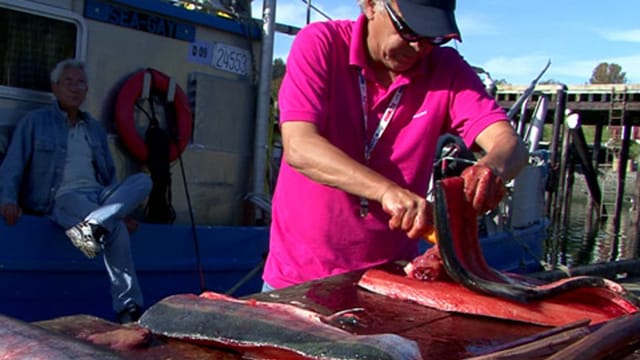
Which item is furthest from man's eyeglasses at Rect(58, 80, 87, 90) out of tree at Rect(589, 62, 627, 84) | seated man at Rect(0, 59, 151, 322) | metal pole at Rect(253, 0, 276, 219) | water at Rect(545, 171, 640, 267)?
tree at Rect(589, 62, 627, 84)

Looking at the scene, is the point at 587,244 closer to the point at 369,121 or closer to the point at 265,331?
the point at 369,121

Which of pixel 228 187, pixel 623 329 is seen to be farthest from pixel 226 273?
pixel 623 329

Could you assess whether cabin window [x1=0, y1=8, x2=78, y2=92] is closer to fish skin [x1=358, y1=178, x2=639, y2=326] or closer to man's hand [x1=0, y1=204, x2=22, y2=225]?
man's hand [x1=0, y1=204, x2=22, y2=225]

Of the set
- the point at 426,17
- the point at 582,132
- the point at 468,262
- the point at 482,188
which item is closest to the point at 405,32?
the point at 426,17

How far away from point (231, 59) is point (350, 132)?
16.3ft

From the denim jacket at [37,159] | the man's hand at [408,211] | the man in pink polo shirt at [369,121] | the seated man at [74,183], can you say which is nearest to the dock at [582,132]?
the seated man at [74,183]

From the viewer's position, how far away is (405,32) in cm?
272

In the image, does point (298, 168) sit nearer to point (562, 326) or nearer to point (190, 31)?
point (562, 326)

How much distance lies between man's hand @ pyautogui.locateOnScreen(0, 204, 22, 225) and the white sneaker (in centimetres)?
39

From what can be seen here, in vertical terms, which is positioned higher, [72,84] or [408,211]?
[72,84]

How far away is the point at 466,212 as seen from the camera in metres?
2.57

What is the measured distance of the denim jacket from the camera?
18.9 ft

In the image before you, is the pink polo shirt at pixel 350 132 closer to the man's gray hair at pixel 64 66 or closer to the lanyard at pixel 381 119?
the lanyard at pixel 381 119

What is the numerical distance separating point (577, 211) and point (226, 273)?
30.5m
